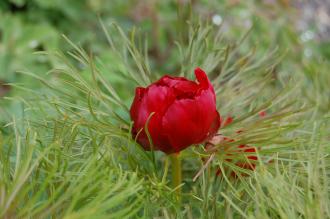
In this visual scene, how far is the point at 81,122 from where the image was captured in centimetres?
43

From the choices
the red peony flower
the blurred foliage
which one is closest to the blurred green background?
the blurred foliage

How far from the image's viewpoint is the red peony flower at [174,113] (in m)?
0.43

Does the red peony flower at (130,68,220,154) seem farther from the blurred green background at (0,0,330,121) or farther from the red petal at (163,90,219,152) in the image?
the blurred green background at (0,0,330,121)

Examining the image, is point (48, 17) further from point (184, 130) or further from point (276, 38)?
point (184, 130)

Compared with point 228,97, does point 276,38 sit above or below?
above

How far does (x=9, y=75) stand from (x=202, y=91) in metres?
1.02

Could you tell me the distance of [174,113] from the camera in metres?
0.43

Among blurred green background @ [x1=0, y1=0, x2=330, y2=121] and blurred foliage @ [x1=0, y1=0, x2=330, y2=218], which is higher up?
blurred green background @ [x1=0, y1=0, x2=330, y2=121]

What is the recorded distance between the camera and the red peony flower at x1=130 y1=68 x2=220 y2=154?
0.43 metres

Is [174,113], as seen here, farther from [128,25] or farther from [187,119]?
[128,25]

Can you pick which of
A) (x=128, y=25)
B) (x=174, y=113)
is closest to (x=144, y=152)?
(x=174, y=113)

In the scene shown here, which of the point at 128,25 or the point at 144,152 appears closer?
the point at 144,152

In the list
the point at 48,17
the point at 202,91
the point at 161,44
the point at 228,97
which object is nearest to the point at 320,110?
the point at 228,97

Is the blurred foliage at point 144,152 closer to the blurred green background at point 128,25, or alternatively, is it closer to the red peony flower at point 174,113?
the red peony flower at point 174,113
